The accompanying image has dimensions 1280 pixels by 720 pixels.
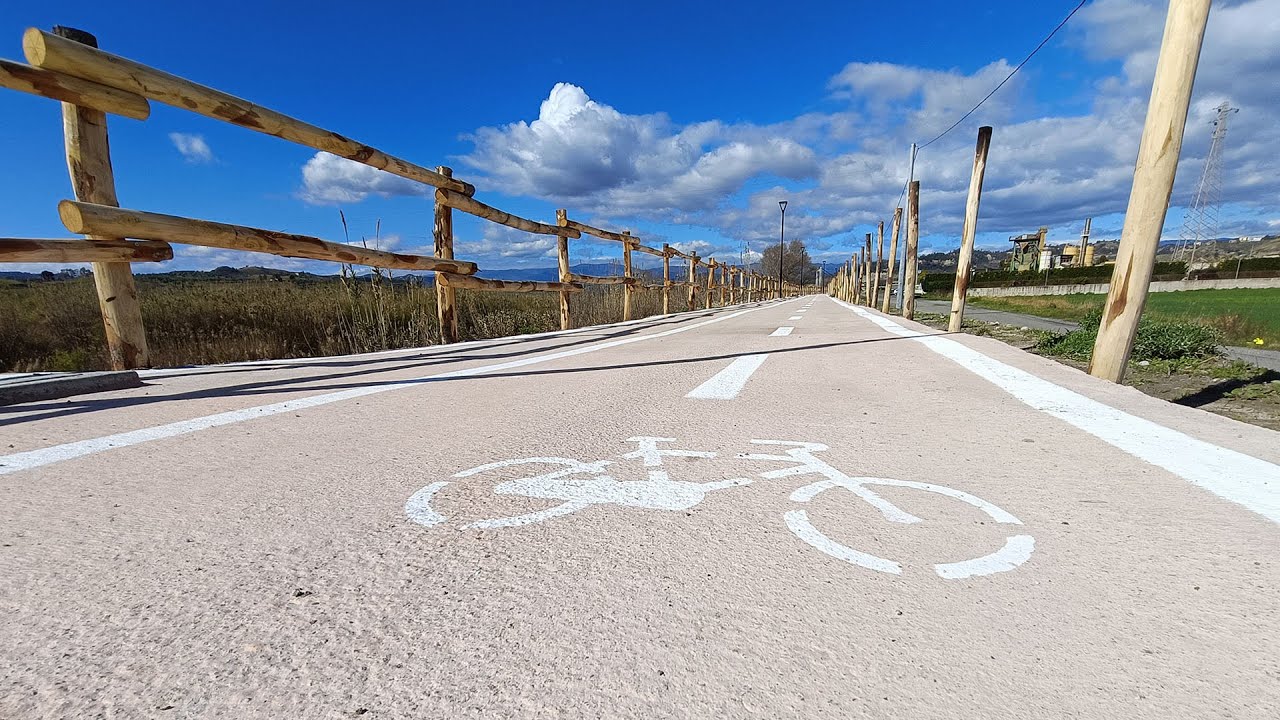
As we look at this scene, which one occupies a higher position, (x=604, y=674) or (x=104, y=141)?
(x=104, y=141)

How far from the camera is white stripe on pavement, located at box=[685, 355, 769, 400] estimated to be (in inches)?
106

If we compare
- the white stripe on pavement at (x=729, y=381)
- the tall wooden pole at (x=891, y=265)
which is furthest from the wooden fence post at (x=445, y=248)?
the tall wooden pole at (x=891, y=265)

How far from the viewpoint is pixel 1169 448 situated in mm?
1753

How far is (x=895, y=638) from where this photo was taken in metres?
0.81

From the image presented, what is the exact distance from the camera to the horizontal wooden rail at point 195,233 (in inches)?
105

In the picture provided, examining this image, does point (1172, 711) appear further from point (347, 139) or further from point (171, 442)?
point (347, 139)

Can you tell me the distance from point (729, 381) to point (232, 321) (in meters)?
7.10

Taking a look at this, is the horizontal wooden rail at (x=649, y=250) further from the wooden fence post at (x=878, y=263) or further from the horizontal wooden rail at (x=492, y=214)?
the wooden fence post at (x=878, y=263)

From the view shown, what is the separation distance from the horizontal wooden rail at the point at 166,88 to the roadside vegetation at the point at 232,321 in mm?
2652

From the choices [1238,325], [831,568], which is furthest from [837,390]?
[1238,325]

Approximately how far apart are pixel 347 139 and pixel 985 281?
66.4m

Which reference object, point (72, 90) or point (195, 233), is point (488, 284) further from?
point (72, 90)

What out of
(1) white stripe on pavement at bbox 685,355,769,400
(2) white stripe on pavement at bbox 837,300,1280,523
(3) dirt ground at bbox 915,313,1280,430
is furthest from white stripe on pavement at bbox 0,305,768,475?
(3) dirt ground at bbox 915,313,1280,430

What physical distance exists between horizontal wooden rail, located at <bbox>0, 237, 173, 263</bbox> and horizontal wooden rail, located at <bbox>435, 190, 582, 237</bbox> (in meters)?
3.06
